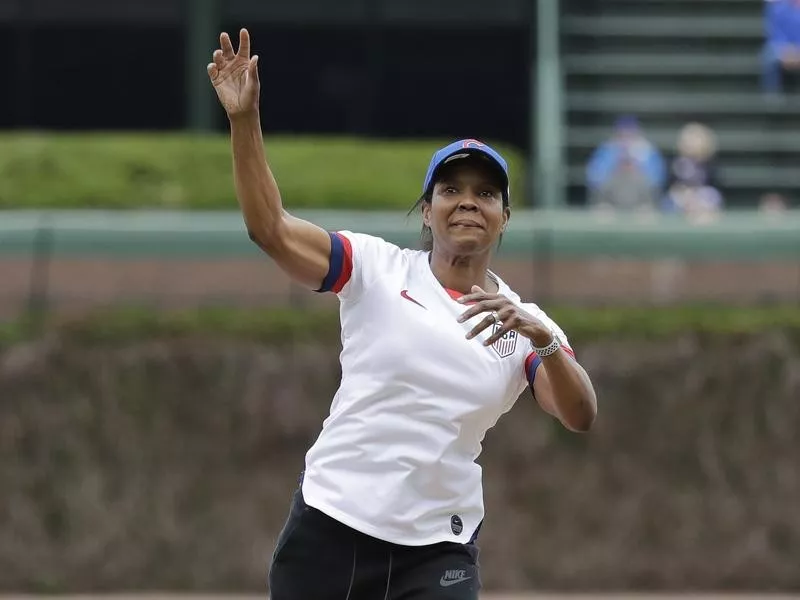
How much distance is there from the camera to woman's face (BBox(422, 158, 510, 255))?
4781 millimetres

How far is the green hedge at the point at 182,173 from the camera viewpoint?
12883 mm

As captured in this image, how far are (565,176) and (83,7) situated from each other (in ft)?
21.7

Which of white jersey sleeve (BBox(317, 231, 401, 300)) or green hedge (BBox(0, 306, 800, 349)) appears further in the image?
green hedge (BBox(0, 306, 800, 349))

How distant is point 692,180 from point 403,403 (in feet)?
31.4

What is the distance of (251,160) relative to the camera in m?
4.46

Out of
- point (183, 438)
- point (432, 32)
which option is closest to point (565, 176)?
point (432, 32)

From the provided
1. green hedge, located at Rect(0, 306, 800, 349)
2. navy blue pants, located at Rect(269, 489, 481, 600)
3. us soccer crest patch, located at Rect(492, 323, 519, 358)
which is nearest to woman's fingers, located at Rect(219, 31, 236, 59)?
us soccer crest patch, located at Rect(492, 323, 519, 358)

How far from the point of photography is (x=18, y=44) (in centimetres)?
1920

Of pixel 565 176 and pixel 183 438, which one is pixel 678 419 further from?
pixel 565 176

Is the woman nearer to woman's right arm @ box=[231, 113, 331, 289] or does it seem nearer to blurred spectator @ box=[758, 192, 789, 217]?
woman's right arm @ box=[231, 113, 331, 289]

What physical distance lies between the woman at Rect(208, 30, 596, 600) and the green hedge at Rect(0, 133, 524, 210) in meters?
7.93

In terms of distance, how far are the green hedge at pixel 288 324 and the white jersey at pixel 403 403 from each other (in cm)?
633

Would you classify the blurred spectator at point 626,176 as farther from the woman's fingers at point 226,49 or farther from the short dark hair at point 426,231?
the woman's fingers at point 226,49

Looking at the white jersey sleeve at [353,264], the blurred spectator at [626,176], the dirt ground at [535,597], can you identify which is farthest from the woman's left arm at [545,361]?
the blurred spectator at [626,176]
